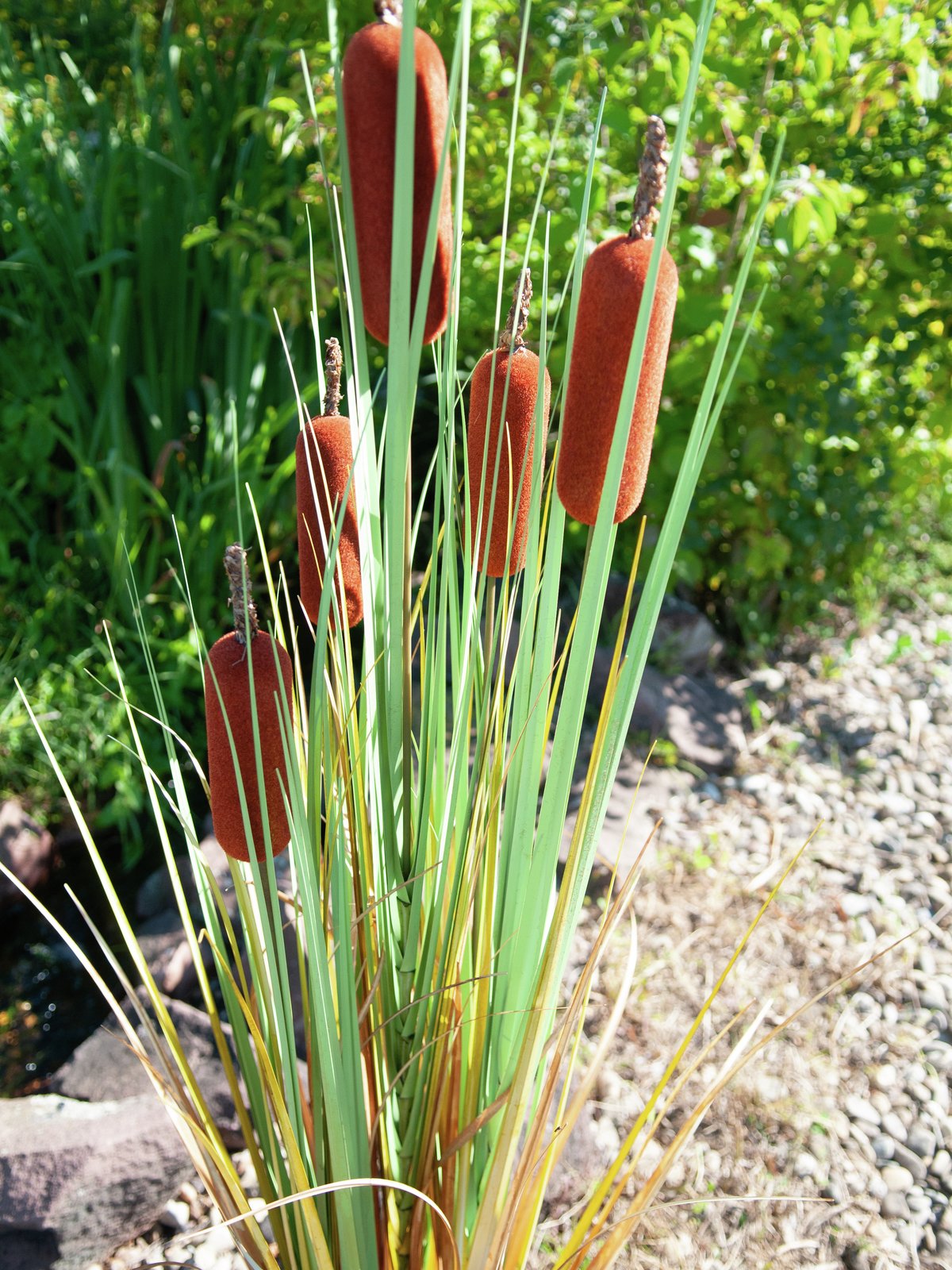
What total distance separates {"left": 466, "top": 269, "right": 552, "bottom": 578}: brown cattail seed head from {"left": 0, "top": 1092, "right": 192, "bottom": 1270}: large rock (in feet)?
4.14

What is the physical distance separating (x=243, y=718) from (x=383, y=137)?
424mm

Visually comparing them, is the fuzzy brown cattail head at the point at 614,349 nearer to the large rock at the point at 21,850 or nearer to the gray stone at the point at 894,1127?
the gray stone at the point at 894,1127

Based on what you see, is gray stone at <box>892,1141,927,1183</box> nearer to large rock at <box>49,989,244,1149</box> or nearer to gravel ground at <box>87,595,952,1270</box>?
gravel ground at <box>87,595,952,1270</box>

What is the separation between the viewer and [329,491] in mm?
817

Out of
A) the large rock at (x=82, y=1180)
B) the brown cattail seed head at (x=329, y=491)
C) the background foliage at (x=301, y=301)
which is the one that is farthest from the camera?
the background foliage at (x=301, y=301)

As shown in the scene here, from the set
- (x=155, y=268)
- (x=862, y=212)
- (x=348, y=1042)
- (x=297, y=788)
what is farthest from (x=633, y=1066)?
(x=155, y=268)

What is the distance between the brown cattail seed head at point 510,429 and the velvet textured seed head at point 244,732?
19 cm

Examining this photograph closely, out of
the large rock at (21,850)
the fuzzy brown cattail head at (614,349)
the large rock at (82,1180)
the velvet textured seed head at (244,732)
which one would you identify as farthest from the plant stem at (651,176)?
the large rock at (21,850)

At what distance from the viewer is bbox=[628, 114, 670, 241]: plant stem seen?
0.58 m

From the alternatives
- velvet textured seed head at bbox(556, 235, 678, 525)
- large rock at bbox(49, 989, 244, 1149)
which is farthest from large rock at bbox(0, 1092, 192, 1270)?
velvet textured seed head at bbox(556, 235, 678, 525)

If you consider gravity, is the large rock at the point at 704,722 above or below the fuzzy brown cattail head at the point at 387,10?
below

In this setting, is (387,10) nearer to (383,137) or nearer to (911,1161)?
(383,137)

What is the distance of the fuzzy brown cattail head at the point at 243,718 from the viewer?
72 centimetres

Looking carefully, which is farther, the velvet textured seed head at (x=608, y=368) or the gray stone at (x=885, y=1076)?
the gray stone at (x=885, y=1076)
